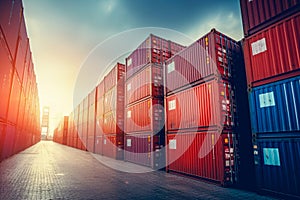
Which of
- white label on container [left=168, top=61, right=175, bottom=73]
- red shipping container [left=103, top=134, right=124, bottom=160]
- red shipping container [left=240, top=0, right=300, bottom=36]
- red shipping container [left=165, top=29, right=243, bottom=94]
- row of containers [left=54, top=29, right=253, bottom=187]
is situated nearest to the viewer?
red shipping container [left=240, top=0, right=300, bottom=36]

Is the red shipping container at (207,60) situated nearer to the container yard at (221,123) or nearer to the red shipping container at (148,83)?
the container yard at (221,123)

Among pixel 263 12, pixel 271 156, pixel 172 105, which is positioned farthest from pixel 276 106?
pixel 172 105

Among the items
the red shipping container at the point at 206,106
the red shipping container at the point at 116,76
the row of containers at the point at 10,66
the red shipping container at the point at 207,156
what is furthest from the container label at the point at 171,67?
the row of containers at the point at 10,66

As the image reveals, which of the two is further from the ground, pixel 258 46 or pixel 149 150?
pixel 258 46

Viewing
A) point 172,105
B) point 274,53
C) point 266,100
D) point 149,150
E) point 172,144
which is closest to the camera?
point 274,53

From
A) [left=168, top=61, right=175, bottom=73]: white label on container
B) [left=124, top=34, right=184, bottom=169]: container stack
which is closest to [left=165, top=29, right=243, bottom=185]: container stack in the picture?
[left=168, top=61, right=175, bottom=73]: white label on container

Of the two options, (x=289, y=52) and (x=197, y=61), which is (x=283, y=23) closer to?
(x=289, y=52)

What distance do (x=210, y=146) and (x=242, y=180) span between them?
7.26ft

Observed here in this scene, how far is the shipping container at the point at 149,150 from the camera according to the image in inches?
524

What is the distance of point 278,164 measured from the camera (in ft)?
22.2

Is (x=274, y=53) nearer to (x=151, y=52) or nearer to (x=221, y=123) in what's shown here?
(x=221, y=123)

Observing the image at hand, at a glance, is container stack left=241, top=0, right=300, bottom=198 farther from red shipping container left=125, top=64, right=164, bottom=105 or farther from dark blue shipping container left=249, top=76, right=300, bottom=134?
red shipping container left=125, top=64, right=164, bottom=105

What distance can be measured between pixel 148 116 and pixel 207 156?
603 cm

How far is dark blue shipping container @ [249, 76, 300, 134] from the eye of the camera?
6.54 m
